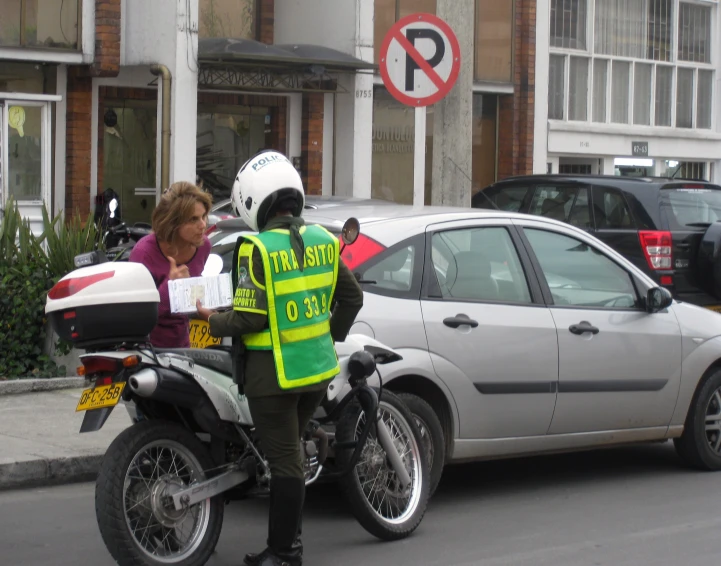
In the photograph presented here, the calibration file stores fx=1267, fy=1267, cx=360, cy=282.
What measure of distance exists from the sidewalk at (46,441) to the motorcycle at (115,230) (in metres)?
1.15

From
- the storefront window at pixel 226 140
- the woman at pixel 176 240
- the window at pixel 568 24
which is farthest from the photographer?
the window at pixel 568 24

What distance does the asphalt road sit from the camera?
19.4ft

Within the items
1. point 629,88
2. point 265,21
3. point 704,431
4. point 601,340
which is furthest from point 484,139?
point 601,340

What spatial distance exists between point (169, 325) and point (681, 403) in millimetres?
3310

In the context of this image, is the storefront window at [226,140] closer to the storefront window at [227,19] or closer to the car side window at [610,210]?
the storefront window at [227,19]

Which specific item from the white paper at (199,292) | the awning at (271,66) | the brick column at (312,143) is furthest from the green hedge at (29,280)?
the brick column at (312,143)

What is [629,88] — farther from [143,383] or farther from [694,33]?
[143,383]

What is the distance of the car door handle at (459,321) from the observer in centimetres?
658

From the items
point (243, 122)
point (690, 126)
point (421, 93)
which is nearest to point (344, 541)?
point (421, 93)

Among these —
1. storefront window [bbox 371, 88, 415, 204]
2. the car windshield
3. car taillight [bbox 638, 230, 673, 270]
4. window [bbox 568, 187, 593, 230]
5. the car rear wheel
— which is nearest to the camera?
the car rear wheel

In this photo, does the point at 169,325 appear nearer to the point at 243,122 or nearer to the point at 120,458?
the point at 120,458

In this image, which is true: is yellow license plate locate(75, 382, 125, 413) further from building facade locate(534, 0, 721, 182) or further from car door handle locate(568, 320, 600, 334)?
building facade locate(534, 0, 721, 182)

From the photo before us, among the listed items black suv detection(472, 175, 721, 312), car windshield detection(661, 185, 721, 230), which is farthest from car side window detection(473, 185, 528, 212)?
car windshield detection(661, 185, 721, 230)

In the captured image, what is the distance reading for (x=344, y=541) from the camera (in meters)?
6.17
